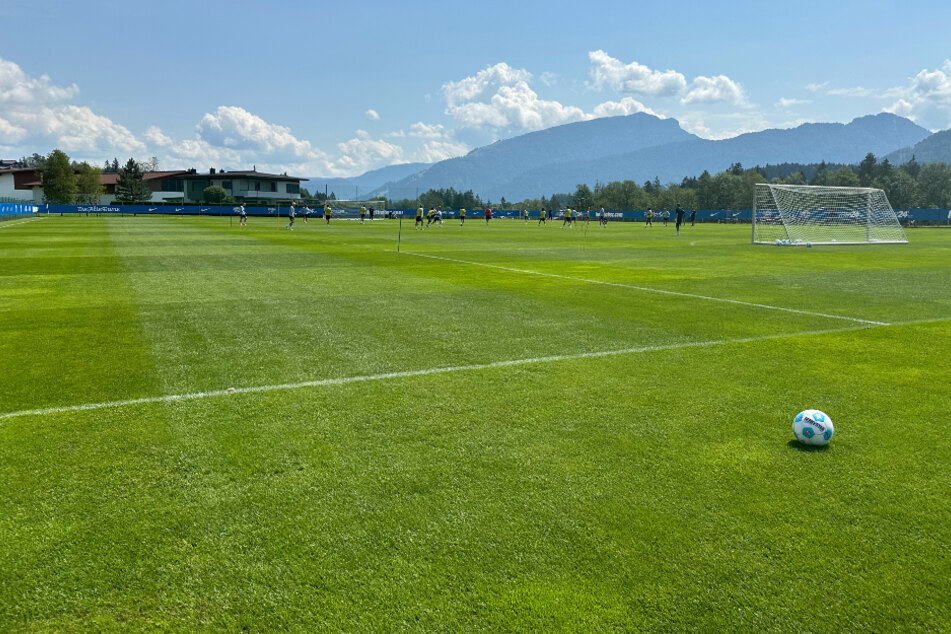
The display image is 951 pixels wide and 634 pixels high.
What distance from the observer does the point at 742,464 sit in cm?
440

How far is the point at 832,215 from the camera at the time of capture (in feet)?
136

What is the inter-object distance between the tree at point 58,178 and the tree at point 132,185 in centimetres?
1639

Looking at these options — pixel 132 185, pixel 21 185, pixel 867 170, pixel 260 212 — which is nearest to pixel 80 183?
pixel 132 185

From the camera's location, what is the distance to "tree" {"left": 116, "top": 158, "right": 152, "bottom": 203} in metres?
115

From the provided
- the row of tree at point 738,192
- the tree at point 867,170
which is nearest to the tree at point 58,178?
the row of tree at point 738,192

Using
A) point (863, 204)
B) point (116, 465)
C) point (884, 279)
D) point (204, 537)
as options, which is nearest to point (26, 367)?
point (116, 465)

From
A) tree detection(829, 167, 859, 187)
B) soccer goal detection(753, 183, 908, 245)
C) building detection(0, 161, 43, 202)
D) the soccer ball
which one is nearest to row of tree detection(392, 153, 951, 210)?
tree detection(829, 167, 859, 187)

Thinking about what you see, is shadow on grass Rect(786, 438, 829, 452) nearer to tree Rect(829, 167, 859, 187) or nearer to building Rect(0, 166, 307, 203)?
building Rect(0, 166, 307, 203)

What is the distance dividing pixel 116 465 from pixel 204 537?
128cm

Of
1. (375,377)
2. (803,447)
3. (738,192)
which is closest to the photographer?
(803,447)

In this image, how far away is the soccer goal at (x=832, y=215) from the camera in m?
35.9

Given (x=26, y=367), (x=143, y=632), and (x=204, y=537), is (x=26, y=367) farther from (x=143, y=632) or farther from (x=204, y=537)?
(x=143, y=632)

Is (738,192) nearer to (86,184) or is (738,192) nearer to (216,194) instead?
(216,194)

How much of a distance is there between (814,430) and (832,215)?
140ft
